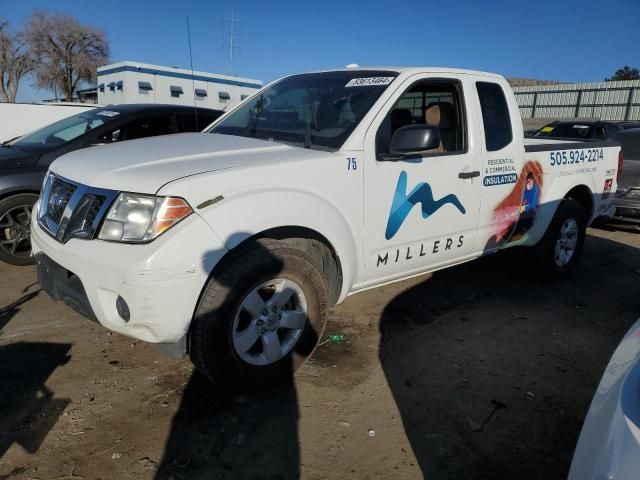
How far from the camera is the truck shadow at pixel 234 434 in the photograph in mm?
2330

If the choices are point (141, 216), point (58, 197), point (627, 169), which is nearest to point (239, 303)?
point (141, 216)

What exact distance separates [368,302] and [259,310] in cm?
182

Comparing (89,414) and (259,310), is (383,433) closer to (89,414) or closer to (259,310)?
(259,310)

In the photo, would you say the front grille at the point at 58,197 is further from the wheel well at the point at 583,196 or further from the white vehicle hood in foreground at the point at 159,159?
the wheel well at the point at 583,196

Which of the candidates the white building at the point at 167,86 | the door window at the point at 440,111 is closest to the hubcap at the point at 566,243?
the door window at the point at 440,111

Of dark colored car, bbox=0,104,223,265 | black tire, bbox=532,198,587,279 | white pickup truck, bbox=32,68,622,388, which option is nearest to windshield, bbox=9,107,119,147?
dark colored car, bbox=0,104,223,265

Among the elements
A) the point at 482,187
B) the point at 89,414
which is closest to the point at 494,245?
the point at 482,187

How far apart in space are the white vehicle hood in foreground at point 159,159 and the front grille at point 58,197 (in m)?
0.06

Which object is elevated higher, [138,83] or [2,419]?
[138,83]

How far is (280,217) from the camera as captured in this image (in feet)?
8.86

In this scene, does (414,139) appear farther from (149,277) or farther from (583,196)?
(583,196)

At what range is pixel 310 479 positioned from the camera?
229 centimetres

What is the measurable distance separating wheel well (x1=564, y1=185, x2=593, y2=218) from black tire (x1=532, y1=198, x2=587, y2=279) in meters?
0.14

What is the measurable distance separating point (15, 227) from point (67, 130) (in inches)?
49.2
